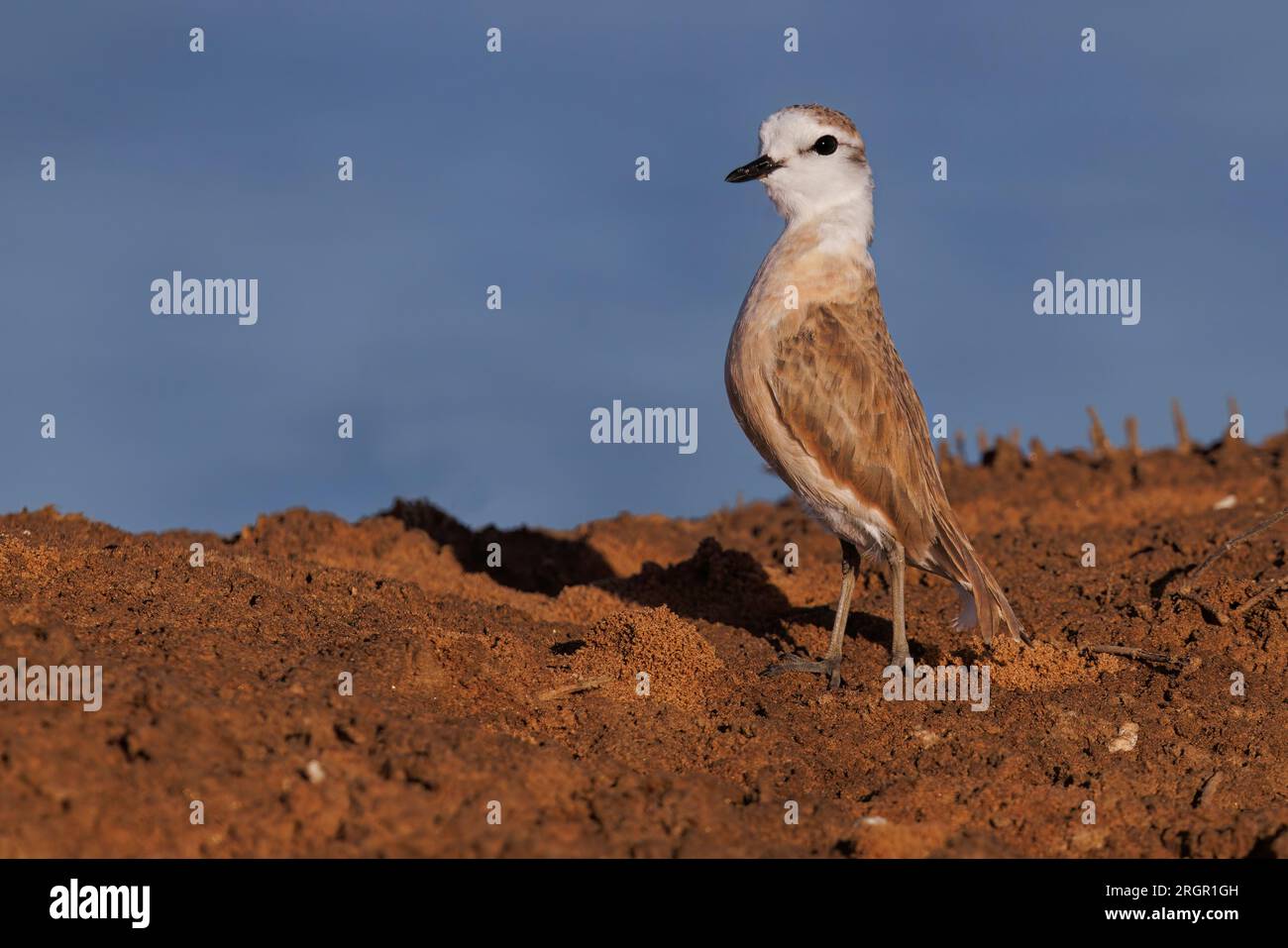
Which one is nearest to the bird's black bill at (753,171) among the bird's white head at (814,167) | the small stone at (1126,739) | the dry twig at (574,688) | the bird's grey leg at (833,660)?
the bird's white head at (814,167)

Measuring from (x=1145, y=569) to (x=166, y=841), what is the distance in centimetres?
916

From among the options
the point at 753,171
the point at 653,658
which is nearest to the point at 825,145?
the point at 753,171

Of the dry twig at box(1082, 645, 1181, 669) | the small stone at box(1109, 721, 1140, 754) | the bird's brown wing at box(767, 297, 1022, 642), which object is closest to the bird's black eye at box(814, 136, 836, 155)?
the bird's brown wing at box(767, 297, 1022, 642)

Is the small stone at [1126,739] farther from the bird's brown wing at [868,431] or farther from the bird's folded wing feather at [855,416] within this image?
the bird's folded wing feather at [855,416]

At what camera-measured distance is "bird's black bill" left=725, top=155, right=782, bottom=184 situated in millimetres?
9781

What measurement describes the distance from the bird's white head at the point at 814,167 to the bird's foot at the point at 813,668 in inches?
127

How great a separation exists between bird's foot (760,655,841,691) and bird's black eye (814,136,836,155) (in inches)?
148

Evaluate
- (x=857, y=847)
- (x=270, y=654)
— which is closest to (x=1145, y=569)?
(x=857, y=847)

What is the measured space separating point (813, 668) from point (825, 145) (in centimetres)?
387

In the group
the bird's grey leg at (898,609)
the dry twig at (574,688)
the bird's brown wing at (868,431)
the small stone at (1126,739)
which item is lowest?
the small stone at (1126,739)

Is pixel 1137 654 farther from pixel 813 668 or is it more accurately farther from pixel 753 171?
pixel 753 171

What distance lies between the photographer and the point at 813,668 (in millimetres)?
9281

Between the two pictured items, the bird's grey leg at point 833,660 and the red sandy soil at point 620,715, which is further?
the bird's grey leg at point 833,660

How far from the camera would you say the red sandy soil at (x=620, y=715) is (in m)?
5.91
